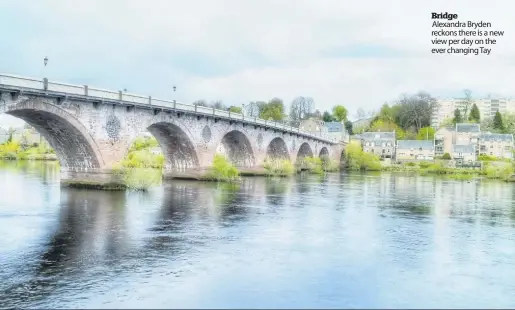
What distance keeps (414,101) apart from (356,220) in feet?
446

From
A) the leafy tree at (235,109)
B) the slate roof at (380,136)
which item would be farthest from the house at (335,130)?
the leafy tree at (235,109)

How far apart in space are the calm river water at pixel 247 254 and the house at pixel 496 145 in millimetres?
100088

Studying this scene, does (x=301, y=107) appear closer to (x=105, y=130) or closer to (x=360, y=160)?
(x=360, y=160)

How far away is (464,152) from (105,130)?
103224mm

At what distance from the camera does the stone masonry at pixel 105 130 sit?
3675 centimetres

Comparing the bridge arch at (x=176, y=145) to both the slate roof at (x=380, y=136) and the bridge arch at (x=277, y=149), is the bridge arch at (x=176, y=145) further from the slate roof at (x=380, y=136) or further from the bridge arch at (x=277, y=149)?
the slate roof at (x=380, y=136)

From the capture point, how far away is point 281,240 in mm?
24594

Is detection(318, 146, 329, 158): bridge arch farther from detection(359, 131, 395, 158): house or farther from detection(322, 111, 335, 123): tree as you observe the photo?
detection(322, 111, 335, 123): tree

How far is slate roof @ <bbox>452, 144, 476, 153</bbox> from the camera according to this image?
4934 inches

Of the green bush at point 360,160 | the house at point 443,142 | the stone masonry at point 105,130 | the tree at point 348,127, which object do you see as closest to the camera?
the stone masonry at point 105,130

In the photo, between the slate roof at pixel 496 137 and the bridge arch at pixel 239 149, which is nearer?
the bridge arch at pixel 239 149

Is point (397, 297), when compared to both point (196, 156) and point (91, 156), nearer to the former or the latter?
point (91, 156)

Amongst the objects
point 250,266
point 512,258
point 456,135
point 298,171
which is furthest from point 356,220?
point 456,135

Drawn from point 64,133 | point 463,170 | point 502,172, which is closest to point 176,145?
point 64,133
